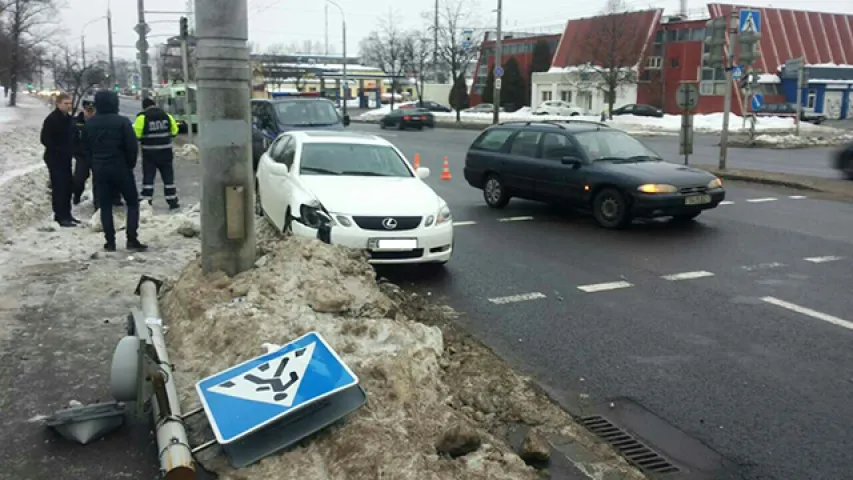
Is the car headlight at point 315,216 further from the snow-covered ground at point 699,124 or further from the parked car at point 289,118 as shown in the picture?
the snow-covered ground at point 699,124

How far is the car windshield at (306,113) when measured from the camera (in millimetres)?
18250

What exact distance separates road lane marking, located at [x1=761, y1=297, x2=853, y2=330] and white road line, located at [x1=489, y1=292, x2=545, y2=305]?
2.25 meters

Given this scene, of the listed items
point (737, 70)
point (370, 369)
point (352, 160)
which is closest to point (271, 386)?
point (370, 369)

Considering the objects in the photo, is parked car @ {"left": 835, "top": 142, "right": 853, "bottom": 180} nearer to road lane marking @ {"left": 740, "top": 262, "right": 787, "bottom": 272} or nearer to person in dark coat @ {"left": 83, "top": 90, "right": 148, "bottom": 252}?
road lane marking @ {"left": 740, "top": 262, "right": 787, "bottom": 272}

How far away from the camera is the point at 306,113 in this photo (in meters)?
18.6

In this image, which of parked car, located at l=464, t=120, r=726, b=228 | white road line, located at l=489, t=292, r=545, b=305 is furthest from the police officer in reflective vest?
white road line, located at l=489, t=292, r=545, b=305

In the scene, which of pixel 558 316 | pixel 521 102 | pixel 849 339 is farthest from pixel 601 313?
pixel 521 102

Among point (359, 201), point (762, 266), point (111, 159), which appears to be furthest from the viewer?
point (762, 266)

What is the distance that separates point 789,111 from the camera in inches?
2014

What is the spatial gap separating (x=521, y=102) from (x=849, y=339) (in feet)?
203

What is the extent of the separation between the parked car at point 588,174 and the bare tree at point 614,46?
38606 millimetres

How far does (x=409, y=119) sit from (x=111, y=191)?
36564 mm

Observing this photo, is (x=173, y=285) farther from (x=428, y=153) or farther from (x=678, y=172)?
(x=428, y=153)

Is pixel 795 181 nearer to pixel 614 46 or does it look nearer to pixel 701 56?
pixel 614 46
